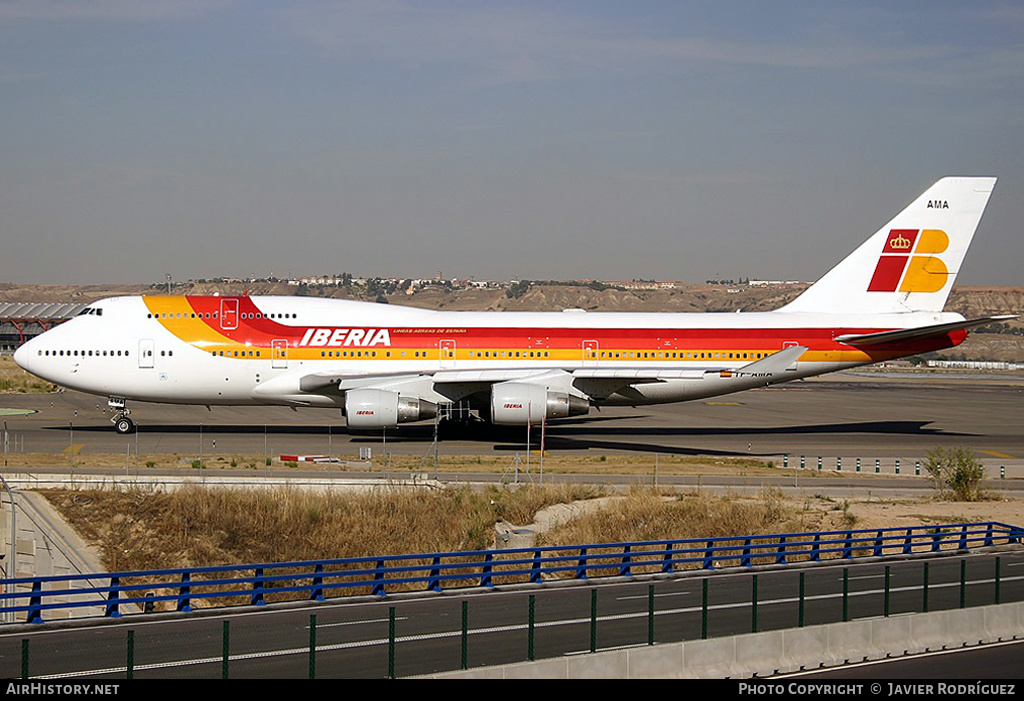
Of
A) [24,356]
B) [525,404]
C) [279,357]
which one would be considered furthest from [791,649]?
[24,356]

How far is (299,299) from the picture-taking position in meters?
49.2

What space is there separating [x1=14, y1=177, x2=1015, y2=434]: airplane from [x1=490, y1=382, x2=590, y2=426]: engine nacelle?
5 cm

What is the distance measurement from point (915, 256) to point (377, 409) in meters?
24.1

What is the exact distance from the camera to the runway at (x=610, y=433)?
4500cm

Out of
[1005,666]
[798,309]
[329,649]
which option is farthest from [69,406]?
[1005,666]

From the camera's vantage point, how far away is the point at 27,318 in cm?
11862

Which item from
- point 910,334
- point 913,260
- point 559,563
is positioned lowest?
point 559,563

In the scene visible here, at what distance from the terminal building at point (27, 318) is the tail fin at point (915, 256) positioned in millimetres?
86926

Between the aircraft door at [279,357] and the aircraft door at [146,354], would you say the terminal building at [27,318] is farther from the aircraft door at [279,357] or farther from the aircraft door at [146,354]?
the aircraft door at [279,357]

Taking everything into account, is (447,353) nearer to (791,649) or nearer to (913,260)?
(913,260)

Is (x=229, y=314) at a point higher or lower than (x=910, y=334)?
higher

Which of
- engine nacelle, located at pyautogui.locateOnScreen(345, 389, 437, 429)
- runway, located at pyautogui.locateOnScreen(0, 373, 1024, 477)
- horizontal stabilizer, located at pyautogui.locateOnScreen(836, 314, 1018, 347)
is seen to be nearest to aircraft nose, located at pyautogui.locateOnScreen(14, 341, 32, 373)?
runway, located at pyautogui.locateOnScreen(0, 373, 1024, 477)

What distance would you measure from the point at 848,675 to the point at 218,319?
33.7 metres

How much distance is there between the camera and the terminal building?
11938 cm
